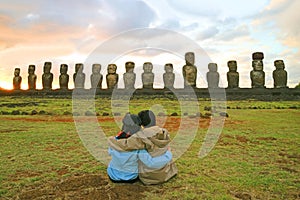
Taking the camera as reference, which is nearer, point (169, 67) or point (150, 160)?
point (150, 160)

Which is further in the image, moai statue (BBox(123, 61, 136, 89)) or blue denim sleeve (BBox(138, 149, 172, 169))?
moai statue (BBox(123, 61, 136, 89))

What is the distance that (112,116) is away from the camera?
684 inches

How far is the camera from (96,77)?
109 feet

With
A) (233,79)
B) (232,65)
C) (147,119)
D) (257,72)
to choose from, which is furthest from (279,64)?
(147,119)

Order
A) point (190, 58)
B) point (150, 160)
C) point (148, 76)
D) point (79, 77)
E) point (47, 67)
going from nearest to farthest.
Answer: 1. point (150, 160)
2. point (148, 76)
3. point (190, 58)
4. point (79, 77)
5. point (47, 67)

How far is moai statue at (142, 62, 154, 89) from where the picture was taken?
3111cm

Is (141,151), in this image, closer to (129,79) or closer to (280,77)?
(129,79)

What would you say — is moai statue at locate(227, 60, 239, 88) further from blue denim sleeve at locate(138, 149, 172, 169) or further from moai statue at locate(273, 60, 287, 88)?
blue denim sleeve at locate(138, 149, 172, 169)

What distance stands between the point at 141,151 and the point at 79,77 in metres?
29.3

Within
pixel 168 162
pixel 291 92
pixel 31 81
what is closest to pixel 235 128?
pixel 168 162

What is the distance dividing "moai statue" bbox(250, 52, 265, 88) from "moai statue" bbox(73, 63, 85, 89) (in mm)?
16500

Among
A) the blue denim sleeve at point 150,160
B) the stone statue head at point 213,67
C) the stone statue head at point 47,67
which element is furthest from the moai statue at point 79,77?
the blue denim sleeve at point 150,160

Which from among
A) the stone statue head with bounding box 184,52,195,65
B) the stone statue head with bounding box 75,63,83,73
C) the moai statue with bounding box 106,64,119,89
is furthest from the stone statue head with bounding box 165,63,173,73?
the stone statue head with bounding box 75,63,83,73

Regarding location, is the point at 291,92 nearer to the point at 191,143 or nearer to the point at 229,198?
the point at 191,143
